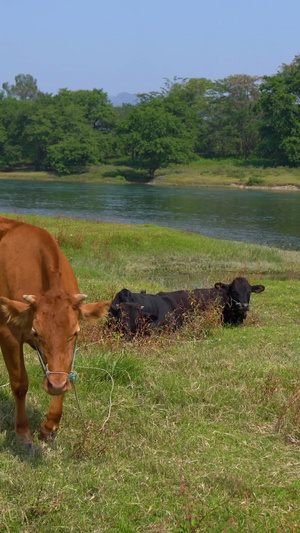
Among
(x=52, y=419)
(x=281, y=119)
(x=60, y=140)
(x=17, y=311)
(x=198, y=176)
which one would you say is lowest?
(x=198, y=176)

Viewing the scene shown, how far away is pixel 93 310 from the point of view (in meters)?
4.43

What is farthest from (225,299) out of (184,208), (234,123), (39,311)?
(234,123)

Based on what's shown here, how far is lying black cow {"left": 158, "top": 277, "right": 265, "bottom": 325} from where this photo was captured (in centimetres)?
1023

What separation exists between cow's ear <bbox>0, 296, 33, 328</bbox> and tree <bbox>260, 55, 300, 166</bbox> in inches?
2542

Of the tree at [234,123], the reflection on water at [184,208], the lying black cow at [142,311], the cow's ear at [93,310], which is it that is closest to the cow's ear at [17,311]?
the cow's ear at [93,310]

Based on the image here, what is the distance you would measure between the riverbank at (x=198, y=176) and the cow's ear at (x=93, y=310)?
57432 mm

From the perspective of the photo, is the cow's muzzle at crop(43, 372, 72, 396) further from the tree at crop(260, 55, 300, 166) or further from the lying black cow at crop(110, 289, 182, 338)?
the tree at crop(260, 55, 300, 166)

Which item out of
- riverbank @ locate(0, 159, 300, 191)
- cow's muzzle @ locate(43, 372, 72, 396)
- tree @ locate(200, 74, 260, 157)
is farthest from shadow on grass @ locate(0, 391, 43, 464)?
tree @ locate(200, 74, 260, 157)

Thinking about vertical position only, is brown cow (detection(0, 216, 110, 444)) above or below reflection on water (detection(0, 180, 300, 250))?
above

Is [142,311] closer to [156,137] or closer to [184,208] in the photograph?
[184,208]

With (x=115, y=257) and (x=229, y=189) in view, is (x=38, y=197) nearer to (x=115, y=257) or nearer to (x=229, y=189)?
(x=229, y=189)

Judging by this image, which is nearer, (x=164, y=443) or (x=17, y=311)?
(x=17, y=311)

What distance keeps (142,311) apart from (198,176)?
188ft

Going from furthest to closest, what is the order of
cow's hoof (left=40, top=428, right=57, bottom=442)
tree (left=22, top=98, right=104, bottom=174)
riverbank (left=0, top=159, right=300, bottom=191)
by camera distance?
tree (left=22, top=98, right=104, bottom=174) < riverbank (left=0, top=159, right=300, bottom=191) < cow's hoof (left=40, top=428, right=57, bottom=442)
